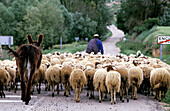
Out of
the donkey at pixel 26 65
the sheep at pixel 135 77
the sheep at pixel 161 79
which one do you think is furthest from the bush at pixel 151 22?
the donkey at pixel 26 65

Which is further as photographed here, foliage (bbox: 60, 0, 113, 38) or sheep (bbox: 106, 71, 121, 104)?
foliage (bbox: 60, 0, 113, 38)

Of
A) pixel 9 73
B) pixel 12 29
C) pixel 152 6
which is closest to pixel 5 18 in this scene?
pixel 12 29

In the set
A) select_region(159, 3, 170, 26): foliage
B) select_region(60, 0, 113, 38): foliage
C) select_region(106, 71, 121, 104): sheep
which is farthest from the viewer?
select_region(60, 0, 113, 38): foliage

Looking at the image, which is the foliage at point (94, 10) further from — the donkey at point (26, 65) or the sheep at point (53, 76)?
the donkey at point (26, 65)

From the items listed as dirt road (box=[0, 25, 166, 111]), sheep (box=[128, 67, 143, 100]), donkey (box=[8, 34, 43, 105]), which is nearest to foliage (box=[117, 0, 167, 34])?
sheep (box=[128, 67, 143, 100])

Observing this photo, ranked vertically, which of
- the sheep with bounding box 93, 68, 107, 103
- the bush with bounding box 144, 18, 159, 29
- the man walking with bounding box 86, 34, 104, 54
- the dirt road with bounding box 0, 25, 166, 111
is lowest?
the dirt road with bounding box 0, 25, 166, 111

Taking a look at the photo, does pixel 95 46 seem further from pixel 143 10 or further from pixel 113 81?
pixel 143 10

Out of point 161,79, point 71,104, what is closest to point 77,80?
point 71,104

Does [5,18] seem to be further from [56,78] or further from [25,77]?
[25,77]

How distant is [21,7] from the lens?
46.4 metres

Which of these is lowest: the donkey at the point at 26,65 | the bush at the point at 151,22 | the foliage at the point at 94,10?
the donkey at the point at 26,65

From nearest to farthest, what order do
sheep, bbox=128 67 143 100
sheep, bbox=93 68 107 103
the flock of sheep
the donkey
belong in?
the donkey → the flock of sheep → sheep, bbox=93 68 107 103 → sheep, bbox=128 67 143 100

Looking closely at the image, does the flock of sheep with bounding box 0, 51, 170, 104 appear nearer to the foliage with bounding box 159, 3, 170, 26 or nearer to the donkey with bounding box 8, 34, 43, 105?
the donkey with bounding box 8, 34, 43, 105

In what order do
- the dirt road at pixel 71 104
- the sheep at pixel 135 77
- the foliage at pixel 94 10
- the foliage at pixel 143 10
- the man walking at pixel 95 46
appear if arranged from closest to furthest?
the dirt road at pixel 71 104, the sheep at pixel 135 77, the man walking at pixel 95 46, the foliage at pixel 143 10, the foliage at pixel 94 10
